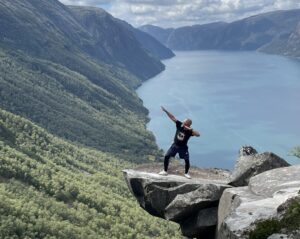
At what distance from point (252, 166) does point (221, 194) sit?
332cm

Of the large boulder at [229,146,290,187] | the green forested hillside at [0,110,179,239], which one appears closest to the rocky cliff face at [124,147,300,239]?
the large boulder at [229,146,290,187]

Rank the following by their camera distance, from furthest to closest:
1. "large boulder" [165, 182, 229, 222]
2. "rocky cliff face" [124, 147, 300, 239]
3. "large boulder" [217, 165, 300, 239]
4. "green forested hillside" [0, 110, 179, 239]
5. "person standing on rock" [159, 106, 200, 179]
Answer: "green forested hillside" [0, 110, 179, 239], "person standing on rock" [159, 106, 200, 179], "large boulder" [165, 182, 229, 222], "rocky cliff face" [124, 147, 300, 239], "large boulder" [217, 165, 300, 239]

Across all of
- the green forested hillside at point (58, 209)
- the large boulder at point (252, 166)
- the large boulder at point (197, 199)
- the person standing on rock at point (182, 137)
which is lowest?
the large boulder at point (197, 199)

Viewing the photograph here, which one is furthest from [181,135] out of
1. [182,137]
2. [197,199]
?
[197,199]

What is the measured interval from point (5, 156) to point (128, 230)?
62606 mm

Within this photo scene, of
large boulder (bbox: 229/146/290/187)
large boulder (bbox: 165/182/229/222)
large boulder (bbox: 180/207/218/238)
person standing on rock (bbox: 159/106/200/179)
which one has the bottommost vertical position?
large boulder (bbox: 180/207/218/238)

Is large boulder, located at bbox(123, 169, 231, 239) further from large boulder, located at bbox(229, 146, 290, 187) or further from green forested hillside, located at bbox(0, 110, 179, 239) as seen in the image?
green forested hillside, located at bbox(0, 110, 179, 239)

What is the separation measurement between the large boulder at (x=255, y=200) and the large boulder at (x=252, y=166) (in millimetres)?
1837

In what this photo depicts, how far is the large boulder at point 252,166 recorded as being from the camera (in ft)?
101

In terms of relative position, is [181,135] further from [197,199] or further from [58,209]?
[58,209]

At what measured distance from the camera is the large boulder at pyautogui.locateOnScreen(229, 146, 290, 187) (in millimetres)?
30891

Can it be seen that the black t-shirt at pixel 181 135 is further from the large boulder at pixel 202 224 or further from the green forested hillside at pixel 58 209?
the green forested hillside at pixel 58 209

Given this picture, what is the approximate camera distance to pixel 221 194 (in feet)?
96.7

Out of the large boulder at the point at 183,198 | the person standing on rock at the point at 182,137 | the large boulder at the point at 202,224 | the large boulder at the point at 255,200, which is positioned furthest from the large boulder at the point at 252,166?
the person standing on rock at the point at 182,137
